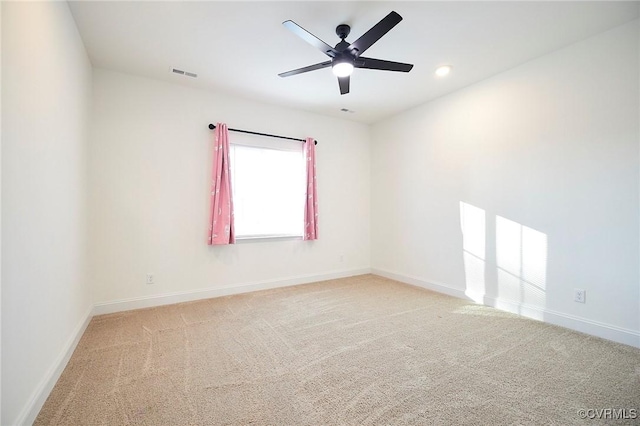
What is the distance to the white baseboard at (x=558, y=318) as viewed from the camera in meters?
2.25

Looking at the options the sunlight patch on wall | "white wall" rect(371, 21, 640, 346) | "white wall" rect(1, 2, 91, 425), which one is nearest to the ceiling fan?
"white wall" rect(1, 2, 91, 425)

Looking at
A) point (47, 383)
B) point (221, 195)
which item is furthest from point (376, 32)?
point (47, 383)

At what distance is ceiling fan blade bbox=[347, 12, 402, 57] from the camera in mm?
1736

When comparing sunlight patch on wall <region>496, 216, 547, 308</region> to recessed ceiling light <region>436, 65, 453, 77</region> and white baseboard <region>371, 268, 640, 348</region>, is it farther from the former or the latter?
recessed ceiling light <region>436, 65, 453, 77</region>

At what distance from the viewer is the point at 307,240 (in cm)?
422

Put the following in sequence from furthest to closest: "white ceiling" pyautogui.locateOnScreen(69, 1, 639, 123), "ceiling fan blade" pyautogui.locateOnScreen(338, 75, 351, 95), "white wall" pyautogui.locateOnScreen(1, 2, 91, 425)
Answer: "ceiling fan blade" pyautogui.locateOnScreen(338, 75, 351, 95) → "white ceiling" pyautogui.locateOnScreen(69, 1, 639, 123) → "white wall" pyautogui.locateOnScreen(1, 2, 91, 425)

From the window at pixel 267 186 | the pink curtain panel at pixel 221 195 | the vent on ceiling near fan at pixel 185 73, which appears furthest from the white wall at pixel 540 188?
the vent on ceiling near fan at pixel 185 73

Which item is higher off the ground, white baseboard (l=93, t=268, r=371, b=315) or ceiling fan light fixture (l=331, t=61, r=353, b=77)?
ceiling fan light fixture (l=331, t=61, r=353, b=77)

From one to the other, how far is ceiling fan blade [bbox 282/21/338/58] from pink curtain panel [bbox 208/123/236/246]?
6.04ft

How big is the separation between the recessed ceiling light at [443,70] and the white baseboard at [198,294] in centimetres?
311

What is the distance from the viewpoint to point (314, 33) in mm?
2416

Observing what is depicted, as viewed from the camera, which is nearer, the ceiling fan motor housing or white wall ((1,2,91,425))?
white wall ((1,2,91,425))

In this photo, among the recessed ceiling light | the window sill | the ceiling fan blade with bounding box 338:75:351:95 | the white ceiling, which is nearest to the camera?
the white ceiling

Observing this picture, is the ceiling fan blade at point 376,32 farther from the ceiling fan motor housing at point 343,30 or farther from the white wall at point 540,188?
the white wall at point 540,188
